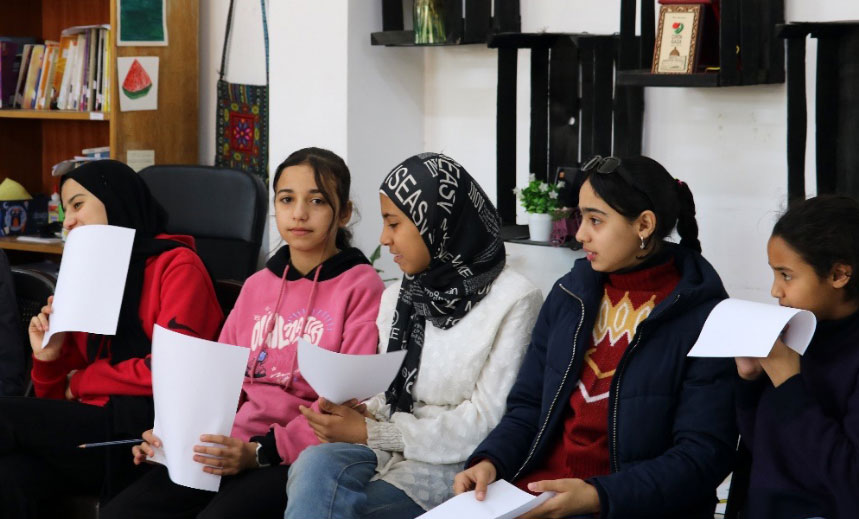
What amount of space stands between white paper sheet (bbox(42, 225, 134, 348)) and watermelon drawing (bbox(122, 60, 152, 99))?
5.10ft

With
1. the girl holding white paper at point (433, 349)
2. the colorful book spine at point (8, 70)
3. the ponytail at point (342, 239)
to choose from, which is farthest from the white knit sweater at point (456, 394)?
the colorful book spine at point (8, 70)

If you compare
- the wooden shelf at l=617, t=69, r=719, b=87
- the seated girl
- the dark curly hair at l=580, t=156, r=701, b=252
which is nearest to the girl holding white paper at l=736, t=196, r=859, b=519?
the seated girl

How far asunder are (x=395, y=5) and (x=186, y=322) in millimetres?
1537

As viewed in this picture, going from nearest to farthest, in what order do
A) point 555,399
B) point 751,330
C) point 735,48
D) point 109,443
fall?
point 751,330
point 555,399
point 109,443
point 735,48

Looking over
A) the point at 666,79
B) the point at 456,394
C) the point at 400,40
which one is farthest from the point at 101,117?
the point at 456,394

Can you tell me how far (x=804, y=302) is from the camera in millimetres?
1652

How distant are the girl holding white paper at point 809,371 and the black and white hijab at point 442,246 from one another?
582mm

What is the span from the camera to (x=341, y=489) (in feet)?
6.18

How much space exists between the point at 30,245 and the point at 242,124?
3.03 ft

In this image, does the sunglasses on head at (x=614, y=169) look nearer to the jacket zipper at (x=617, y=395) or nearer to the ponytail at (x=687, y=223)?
the ponytail at (x=687, y=223)

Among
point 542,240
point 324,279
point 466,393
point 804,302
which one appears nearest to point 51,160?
point 542,240

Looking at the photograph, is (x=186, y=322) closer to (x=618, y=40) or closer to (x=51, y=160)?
(x=618, y=40)

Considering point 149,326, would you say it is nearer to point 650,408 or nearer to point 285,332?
point 285,332

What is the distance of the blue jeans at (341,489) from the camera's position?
187 cm
